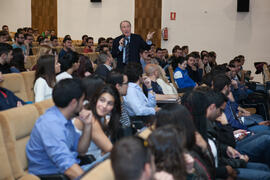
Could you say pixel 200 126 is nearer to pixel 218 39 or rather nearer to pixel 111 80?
pixel 111 80

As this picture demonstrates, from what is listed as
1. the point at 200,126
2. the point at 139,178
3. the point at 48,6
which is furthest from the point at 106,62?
the point at 48,6

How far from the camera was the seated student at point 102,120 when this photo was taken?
296 centimetres

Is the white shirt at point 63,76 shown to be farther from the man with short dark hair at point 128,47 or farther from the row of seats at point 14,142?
the row of seats at point 14,142

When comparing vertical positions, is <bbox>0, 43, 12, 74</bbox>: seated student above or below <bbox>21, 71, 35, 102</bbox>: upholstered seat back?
above

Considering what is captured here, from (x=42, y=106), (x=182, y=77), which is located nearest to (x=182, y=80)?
(x=182, y=77)

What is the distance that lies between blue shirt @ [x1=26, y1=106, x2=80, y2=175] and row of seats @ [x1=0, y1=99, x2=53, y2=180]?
0.19 feet

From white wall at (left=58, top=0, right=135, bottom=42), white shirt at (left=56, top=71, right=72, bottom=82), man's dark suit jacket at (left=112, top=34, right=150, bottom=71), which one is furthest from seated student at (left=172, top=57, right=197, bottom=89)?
Answer: white wall at (left=58, top=0, right=135, bottom=42)

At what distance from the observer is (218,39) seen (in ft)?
40.0

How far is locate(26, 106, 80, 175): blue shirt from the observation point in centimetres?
253

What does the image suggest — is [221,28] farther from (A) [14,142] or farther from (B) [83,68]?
(A) [14,142]

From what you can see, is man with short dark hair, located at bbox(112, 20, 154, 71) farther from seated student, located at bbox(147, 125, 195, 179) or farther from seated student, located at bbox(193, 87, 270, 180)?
seated student, located at bbox(147, 125, 195, 179)

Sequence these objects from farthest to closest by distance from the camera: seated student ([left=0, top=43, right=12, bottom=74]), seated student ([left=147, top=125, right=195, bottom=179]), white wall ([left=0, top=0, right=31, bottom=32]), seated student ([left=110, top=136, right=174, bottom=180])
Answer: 1. white wall ([left=0, top=0, right=31, bottom=32])
2. seated student ([left=0, top=43, right=12, bottom=74])
3. seated student ([left=147, top=125, right=195, bottom=179])
4. seated student ([left=110, top=136, right=174, bottom=180])

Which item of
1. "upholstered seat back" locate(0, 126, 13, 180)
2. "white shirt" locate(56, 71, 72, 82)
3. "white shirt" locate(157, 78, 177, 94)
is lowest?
"upholstered seat back" locate(0, 126, 13, 180)

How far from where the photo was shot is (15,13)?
698 inches
